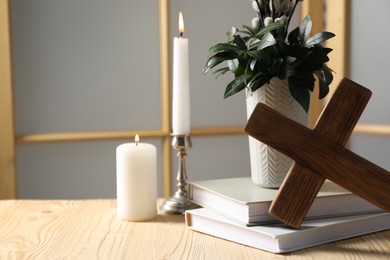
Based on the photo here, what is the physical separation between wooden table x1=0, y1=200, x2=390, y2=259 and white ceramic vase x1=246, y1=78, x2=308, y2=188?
0.15 metres

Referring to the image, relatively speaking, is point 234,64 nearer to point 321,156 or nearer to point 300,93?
point 300,93

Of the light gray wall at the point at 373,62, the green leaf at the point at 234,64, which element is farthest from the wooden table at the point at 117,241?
the light gray wall at the point at 373,62

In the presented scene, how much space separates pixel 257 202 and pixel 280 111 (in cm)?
18

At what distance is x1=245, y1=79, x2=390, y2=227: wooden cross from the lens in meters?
0.80

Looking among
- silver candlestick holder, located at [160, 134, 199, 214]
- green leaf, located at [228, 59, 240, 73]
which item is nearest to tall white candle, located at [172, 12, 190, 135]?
silver candlestick holder, located at [160, 134, 199, 214]

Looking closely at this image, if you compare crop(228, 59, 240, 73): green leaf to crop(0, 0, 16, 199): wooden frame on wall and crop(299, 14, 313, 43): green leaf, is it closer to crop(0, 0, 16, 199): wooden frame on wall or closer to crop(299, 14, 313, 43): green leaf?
crop(299, 14, 313, 43): green leaf

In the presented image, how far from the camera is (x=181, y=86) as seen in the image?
104 cm

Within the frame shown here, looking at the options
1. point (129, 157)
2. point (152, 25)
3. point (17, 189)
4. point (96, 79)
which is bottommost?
point (17, 189)

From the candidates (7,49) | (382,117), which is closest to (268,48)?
(382,117)

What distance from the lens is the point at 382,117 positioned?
1.44 m

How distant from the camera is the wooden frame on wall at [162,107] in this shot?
144 cm

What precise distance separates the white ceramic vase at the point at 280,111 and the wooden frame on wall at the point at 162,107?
0.56m

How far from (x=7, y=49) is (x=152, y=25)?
0.38 m

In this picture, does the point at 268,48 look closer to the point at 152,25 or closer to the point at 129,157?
the point at 129,157
